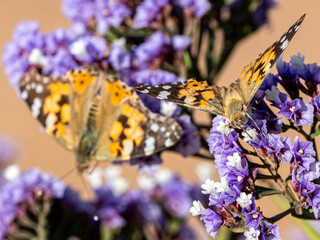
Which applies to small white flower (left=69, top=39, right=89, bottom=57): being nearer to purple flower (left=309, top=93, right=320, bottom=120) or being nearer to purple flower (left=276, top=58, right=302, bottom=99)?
purple flower (left=276, top=58, right=302, bottom=99)

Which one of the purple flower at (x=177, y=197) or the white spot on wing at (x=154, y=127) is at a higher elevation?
the white spot on wing at (x=154, y=127)

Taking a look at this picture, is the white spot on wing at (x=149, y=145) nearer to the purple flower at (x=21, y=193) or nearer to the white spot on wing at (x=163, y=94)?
the white spot on wing at (x=163, y=94)

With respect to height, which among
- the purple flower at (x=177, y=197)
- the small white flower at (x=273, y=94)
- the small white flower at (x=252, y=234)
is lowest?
the purple flower at (x=177, y=197)

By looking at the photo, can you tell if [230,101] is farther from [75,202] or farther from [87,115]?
[75,202]

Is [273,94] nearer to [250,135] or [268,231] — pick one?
[250,135]

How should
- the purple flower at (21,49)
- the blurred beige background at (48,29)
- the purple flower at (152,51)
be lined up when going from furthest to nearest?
the blurred beige background at (48,29) < the purple flower at (21,49) < the purple flower at (152,51)

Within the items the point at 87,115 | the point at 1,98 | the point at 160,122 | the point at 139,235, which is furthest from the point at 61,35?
the point at 1,98

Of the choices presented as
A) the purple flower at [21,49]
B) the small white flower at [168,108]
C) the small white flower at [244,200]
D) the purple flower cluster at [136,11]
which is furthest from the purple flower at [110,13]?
the small white flower at [244,200]

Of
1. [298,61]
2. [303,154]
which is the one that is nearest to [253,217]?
[303,154]
